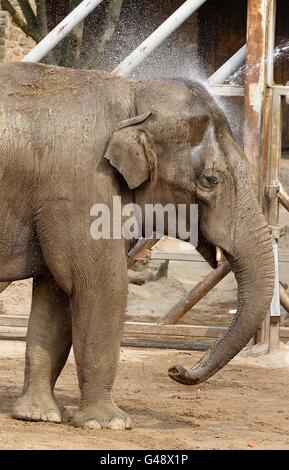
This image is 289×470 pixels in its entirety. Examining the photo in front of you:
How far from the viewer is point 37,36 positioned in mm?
17219

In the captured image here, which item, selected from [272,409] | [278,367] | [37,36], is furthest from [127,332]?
[37,36]

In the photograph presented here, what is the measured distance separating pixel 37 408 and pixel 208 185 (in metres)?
1.60

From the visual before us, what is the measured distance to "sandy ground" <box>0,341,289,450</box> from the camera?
702cm

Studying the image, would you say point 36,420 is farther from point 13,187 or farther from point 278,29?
point 278,29

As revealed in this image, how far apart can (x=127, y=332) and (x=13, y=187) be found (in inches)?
148

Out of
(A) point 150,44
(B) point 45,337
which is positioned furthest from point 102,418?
(A) point 150,44

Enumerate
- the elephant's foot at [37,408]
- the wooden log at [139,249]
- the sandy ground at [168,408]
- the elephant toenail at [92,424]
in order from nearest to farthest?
the sandy ground at [168,408]
the elephant toenail at [92,424]
the elephant's foot at [37,408]
the wooden log at [139,249]

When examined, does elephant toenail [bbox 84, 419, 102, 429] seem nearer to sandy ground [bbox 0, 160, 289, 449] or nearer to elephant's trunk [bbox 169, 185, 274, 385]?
sandy ground [bbox 0, 160, 289, 449]

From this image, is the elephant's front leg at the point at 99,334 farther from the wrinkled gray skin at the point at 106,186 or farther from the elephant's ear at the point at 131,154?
the elephant's ear at the point at 131,154

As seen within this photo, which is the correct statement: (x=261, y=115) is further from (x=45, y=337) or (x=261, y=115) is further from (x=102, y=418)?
(x=102, y=418)

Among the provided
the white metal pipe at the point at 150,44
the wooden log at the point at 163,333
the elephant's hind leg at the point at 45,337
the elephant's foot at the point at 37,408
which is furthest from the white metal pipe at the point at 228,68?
the elephant's foot at the point at 37,408

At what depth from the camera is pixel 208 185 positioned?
7219 mm

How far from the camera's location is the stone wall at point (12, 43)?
71.3 ft

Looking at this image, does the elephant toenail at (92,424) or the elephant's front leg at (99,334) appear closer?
the elephant's front leg at (99,334)
